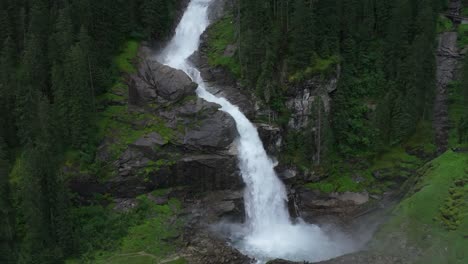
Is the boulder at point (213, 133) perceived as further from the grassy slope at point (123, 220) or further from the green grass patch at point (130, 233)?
the green grass patch at point (130, 233)

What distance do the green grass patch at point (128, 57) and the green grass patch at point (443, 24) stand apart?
48.9 metres

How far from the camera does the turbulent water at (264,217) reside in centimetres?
5128

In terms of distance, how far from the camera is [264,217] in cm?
5722

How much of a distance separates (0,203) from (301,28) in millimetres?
41396

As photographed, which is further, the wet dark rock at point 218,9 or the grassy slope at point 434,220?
the wet dark rock at point 218,9

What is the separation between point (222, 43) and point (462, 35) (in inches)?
1545

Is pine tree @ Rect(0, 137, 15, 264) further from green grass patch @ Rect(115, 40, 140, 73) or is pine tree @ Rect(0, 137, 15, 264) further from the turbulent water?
the turbulent water

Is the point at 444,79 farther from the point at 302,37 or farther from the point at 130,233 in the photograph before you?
the point at 130,233

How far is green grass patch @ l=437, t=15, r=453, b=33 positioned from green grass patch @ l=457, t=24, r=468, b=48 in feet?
5.09

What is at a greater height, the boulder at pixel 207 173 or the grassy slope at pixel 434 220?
the boulder at pixel 207 173

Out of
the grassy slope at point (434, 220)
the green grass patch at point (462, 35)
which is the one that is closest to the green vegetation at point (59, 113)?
the grassy slope at point (434, 220)

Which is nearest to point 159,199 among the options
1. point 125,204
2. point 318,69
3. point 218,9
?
point 125,204

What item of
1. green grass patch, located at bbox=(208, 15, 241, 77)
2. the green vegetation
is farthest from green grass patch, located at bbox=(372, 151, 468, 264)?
Result: green grass patch, located at bbox=(208, 15, 241, 77)

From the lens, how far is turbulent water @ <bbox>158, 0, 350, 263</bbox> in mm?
51281
